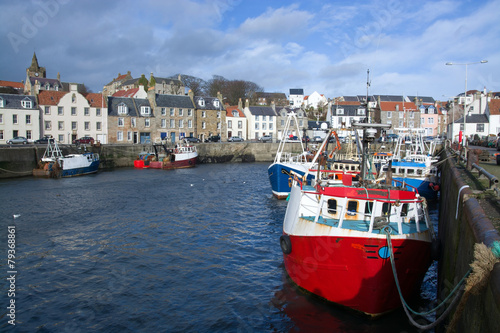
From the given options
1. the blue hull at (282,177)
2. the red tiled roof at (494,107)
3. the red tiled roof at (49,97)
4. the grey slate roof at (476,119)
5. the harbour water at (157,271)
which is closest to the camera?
the harbour water at (157,271)

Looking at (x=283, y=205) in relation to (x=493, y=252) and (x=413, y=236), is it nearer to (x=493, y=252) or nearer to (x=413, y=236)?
(x=413, y=236)

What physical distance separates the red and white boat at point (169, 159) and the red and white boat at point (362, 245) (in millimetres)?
42761

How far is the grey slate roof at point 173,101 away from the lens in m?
71.7

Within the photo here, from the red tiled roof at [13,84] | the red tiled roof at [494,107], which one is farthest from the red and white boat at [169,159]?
the red tiled roof at [13,84]

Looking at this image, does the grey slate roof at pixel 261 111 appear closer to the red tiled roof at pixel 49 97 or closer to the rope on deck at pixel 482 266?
the red tiled roof at pixel 49 97

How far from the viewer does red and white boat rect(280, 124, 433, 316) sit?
35.9 feet

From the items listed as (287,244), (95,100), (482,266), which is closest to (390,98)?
(95,100)

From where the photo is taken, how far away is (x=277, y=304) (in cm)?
1313

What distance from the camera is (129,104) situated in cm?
6875

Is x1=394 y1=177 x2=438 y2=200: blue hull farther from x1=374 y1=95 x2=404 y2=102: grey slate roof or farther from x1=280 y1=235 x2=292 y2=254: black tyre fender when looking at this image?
x1=374 y1=95 x2=404 y2=102: grey slate roof

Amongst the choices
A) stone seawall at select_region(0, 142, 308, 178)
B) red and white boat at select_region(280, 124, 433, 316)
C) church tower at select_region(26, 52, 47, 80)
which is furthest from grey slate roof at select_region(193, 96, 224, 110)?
red and white boat at select_region(280, 124, 433, 316)

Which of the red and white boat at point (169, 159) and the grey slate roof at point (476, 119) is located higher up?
the grey slate roof at point (476, 119)

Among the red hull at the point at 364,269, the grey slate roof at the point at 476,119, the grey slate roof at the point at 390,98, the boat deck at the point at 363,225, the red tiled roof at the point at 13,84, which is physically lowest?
the red hull at the point at 364,269

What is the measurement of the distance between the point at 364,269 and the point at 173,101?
220ft
